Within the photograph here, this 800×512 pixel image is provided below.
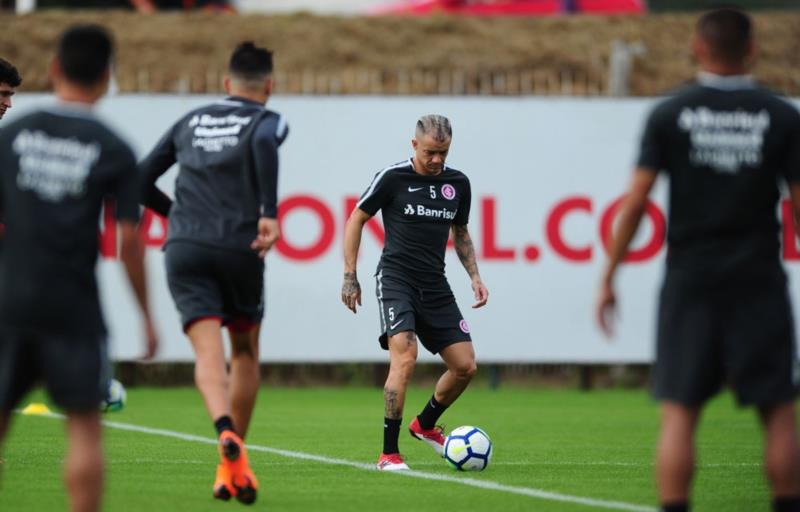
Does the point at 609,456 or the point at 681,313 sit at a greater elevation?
the point at 681,313

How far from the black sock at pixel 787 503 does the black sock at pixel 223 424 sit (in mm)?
2740

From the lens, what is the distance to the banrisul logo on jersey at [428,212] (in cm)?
1047

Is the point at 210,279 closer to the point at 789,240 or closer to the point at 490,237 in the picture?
the point at 490,237

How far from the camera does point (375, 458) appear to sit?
10.8 meters

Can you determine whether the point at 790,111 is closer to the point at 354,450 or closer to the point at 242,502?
the point at 242,502

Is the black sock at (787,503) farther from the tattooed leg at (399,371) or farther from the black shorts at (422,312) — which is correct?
the black shorts at (422,312)

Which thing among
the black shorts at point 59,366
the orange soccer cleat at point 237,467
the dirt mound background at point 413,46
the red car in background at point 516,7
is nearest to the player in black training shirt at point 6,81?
the orange soccer cleat at point 237,467

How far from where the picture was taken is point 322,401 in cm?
1730

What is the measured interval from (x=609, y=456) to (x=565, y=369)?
869 centimetres

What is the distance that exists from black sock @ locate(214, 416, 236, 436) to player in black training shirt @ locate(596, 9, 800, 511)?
90.0 inches

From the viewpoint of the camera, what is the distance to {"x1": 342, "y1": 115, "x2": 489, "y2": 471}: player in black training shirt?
10281 millimetres

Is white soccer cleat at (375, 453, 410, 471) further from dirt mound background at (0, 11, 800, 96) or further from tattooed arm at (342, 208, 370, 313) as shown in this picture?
dirt mound background at (0, 11, 800, 96)

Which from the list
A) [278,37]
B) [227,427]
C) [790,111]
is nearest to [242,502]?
[227,427]

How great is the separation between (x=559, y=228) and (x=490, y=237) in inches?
32.0
